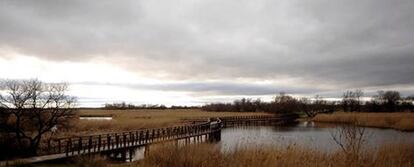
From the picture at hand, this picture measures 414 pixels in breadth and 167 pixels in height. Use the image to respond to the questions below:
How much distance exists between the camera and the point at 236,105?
14888 centimetres

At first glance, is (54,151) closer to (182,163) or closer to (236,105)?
(182,163)

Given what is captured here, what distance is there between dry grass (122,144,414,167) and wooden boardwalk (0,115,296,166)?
18.9ft

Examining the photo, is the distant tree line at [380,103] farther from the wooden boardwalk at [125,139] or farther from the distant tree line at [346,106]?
the wooden boardwalk at [125,139]

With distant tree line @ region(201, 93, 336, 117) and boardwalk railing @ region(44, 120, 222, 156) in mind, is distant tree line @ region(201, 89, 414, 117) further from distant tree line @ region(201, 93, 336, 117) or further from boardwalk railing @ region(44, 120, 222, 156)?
boardwalk railing @ region(44, 120, 222, 156)

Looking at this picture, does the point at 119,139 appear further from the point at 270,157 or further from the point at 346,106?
the point at 346,106

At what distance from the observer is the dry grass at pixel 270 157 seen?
12625 millimetres

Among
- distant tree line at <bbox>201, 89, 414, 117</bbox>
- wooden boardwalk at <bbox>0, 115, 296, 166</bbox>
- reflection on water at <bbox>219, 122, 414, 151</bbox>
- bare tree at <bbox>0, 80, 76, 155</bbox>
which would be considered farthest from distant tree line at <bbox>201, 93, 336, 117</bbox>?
bare tree at <bbox>0, 80, 76, 155</bbox>

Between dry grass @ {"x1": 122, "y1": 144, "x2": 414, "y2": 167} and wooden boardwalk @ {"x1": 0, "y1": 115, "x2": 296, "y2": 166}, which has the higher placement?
dry grass @ {"x1": 122, "y1": 144, "x2": 414, "y2": 167}

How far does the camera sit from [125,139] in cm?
2758

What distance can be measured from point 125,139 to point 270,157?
16.2 m

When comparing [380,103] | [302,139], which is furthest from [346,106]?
[302,139]

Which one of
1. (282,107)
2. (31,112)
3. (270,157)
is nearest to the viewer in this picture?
(270,157)

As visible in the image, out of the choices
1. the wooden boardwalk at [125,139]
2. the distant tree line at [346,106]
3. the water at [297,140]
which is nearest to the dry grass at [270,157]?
the water at [297,140]

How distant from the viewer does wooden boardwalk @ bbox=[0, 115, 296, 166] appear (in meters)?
22.0
